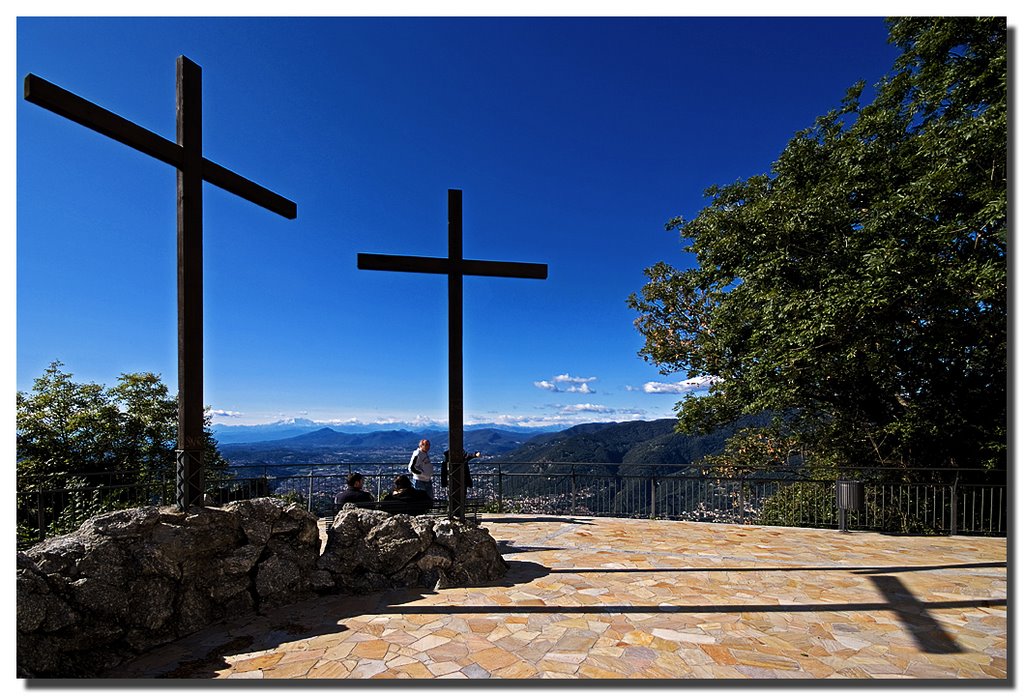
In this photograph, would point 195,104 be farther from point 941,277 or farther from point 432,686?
point 941,277

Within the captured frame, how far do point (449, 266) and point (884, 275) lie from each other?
7.29 meters

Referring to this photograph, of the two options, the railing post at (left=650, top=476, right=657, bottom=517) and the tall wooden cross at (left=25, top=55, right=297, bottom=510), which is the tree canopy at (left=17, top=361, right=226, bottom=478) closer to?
the tall wooden cross at (left=25, top=55, right=297, bottom=510)

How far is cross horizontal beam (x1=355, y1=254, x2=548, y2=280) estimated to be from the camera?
6355 millimetres

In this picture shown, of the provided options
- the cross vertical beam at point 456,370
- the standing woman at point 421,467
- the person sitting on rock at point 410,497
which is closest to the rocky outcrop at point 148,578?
the cross vertical beam at point 456,370

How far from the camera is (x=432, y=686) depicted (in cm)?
340

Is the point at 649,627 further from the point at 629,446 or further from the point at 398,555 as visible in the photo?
the point at 629,446

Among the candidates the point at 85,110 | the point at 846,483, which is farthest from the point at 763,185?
the point at 85,110

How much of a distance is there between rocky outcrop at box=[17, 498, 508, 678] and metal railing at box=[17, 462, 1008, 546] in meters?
3.77

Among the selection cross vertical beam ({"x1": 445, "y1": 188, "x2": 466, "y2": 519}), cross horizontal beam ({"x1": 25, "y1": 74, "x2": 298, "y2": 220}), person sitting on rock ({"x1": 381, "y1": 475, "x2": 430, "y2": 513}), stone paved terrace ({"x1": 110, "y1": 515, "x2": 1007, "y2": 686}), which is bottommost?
stone paved terrace ({"x1": 110, "y1": 515, "x2": 1007, "y2": 686})

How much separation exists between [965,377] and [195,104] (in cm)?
1355

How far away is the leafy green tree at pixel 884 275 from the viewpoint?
8383 mm

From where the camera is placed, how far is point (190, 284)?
189 inches

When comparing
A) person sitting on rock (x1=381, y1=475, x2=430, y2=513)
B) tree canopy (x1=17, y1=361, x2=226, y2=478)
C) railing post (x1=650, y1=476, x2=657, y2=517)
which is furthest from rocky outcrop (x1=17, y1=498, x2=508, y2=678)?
tree canopy (x1=17, y1=361, x2=226, y2=478)

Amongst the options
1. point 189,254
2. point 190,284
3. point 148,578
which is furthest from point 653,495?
point 189,254
